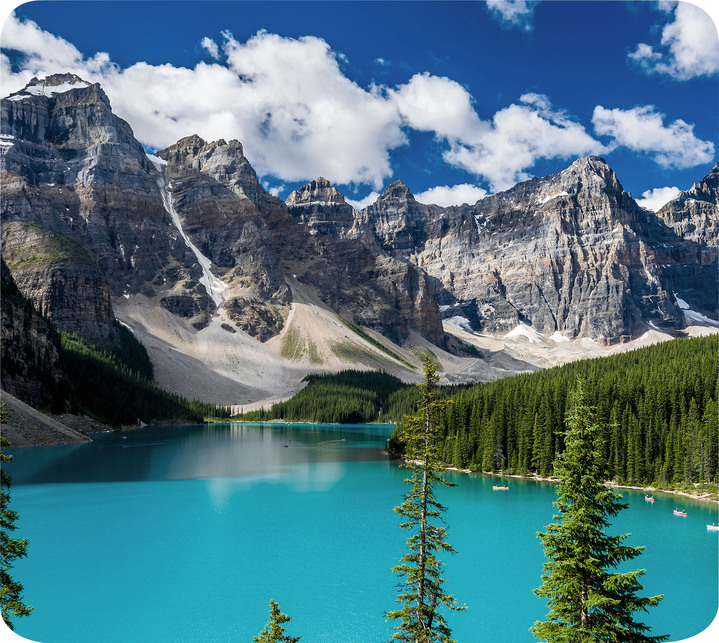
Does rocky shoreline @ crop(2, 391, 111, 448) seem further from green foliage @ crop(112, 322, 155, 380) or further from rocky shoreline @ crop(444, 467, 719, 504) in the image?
green foliage @ crop(112, 322, 155, 380)

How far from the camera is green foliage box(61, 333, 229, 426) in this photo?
11881 cm

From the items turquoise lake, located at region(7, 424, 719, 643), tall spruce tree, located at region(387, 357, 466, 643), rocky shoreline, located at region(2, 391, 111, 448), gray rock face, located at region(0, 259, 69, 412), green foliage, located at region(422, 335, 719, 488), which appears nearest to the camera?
tall spruce tree, located at region(387, 357, 466, 643)

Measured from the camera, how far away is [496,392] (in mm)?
79688

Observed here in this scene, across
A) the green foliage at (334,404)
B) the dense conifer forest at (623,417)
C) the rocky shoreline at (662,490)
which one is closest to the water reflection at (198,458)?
the dense conifer forest at (623,417)

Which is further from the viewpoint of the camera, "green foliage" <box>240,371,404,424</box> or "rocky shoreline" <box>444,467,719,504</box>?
"green foliage" <box>240,371,404,424</box>

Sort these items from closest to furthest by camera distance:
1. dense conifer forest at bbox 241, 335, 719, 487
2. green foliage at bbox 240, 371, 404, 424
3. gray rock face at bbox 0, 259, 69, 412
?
dense conifer forest at bbox 241, 335, 719, 487 < gray rock face at bbox 0, 259, 69, 412 < green foliage at bbox 240, 371, 404, 424

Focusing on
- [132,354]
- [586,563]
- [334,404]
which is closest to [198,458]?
[586,563]

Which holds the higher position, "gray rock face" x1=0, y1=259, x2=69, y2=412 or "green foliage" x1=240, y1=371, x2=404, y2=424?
"gray rock face" x1=0, y1=259, x2=69, y2=412

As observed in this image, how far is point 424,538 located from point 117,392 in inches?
5018

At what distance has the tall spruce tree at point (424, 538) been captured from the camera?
14000 mm

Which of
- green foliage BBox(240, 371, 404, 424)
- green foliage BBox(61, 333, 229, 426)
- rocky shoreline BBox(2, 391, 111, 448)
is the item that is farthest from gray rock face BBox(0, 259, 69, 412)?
green foliage BBox(240, 371, 404, 424)

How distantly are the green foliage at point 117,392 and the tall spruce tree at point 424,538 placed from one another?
112m

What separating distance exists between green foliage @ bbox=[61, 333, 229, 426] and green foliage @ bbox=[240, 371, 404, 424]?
1586 centimetres

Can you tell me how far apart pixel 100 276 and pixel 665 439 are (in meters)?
161
